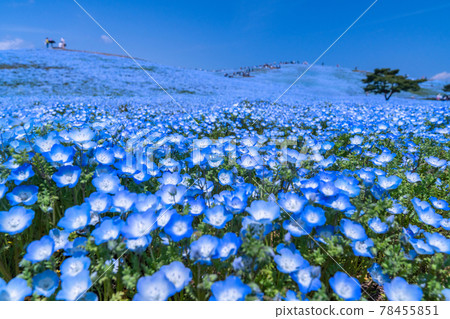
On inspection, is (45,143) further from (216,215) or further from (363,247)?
(363,247)

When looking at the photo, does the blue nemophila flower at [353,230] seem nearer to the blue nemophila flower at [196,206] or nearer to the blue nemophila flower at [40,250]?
the blue nemophila flower at [196,206]

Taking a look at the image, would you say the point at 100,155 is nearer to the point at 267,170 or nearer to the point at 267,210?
the point at 267,210

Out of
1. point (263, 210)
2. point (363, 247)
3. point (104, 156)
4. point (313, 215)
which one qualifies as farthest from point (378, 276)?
point (104, 156)

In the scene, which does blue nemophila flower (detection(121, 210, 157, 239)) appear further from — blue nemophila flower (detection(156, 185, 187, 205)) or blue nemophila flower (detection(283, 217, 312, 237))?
blue nemophila flower (detection(283, 217, 312, 237))

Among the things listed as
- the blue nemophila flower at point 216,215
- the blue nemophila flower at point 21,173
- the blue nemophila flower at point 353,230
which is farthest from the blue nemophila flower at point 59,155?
the blue nemophila flower at point 353,230

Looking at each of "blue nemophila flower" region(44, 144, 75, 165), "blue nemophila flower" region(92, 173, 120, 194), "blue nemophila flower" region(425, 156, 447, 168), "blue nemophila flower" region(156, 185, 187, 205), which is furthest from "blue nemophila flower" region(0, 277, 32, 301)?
"blue nemophila flower" region(425, 156, 447, 168)
